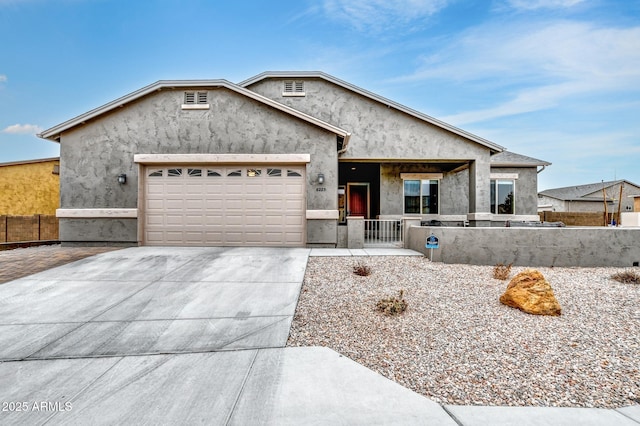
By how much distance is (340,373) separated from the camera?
10.1 ft

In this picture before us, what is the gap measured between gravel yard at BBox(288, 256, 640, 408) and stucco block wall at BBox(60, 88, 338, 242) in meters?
5.14

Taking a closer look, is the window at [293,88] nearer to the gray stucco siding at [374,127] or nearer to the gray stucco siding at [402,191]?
the gray stucco siding at [374,127]

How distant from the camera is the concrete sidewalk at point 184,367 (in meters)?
2.44

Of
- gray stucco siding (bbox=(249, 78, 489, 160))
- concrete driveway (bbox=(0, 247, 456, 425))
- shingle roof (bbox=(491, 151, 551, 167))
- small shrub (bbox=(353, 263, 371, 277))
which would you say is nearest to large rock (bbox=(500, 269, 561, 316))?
small shrub (bbox=(353, 263, 371, 277))

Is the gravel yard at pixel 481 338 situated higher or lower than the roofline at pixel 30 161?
lower

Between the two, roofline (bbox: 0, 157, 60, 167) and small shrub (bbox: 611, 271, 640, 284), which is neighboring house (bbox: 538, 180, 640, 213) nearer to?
small shrub (bbox: 611, 271, 640, 284)

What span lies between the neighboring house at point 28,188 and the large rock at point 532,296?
1825 cm

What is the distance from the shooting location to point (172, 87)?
10016mm

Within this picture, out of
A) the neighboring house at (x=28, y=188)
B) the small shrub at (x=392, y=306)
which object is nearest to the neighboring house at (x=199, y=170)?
the small shrub at (x=392, y=306)

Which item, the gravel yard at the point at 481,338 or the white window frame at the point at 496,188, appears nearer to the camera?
the gravel yard at the point at 481,338

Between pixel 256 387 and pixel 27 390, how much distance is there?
2172mm

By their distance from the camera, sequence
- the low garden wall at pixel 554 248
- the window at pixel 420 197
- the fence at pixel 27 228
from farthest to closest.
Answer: the window at pixel 420 197
the fence at pixel 27 228
the low garden wall at pixel 554 248

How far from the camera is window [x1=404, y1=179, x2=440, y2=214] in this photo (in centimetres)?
1443

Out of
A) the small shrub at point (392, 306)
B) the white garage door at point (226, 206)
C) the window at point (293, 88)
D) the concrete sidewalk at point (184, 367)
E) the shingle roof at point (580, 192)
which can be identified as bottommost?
the concrete sidewalk at point (184, 367)
